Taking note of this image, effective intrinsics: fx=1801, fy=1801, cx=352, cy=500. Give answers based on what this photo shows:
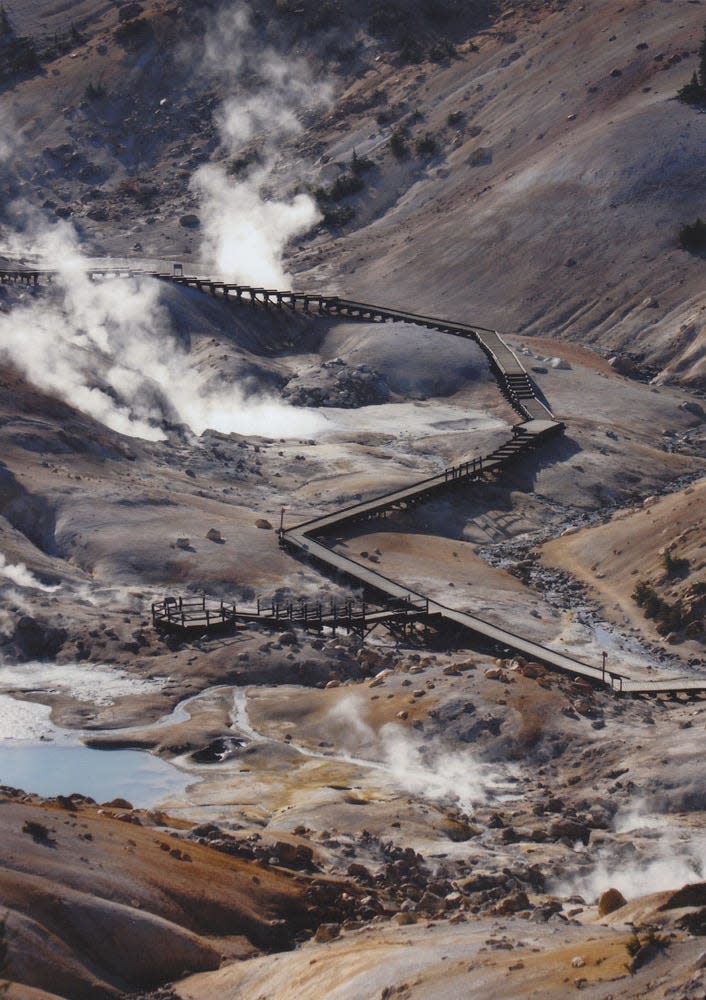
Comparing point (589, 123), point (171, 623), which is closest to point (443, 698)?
point (171, 623)

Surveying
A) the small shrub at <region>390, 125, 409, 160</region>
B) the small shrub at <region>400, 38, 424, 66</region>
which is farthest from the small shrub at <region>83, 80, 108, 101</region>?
the small shrub at <region>390, 125, 409, 160</region>

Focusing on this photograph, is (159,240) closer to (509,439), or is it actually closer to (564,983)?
(509,439)

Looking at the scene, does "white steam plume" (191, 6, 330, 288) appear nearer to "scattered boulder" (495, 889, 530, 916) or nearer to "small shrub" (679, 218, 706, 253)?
"small shrub" (679, 218, 706, 253)

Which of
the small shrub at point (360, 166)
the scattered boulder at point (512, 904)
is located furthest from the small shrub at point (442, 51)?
the scattered boulder at point (512, 904)

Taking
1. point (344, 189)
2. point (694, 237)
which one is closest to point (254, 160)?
point (344, 189)

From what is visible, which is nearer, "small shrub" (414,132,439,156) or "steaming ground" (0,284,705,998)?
"steaming ground" (0,284,705,998)

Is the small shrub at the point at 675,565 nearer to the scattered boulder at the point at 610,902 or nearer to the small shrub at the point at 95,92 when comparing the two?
the scattered boulder at the point at 610,902
